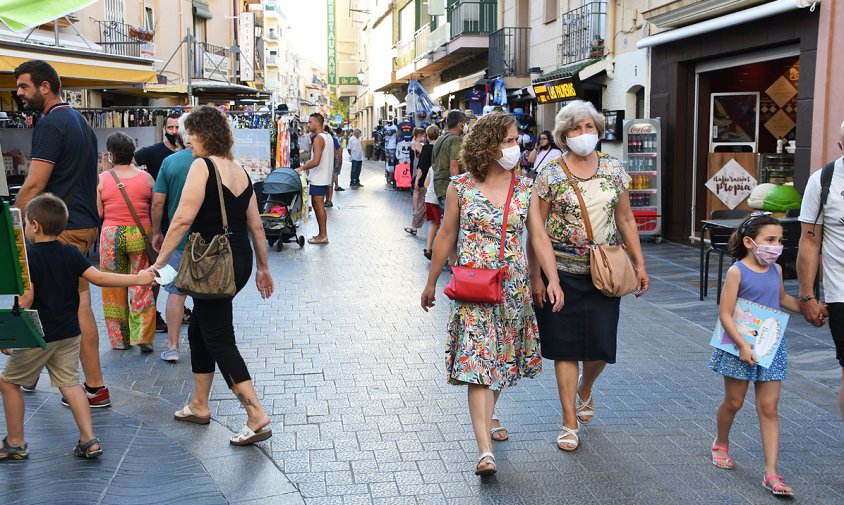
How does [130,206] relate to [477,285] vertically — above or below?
above

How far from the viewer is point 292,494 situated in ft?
14.9

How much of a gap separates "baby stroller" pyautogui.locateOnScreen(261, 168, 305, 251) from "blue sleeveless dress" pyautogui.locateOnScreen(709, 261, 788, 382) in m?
9.97

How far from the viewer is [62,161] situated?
233 inches

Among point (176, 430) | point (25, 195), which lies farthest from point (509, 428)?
point (25, 195)

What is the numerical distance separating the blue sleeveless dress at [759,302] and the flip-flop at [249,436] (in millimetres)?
2447

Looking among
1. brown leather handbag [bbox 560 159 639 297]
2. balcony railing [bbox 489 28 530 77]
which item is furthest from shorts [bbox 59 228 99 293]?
balcony railing [bbox 489 28 530 77]

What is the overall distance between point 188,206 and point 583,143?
2171mm

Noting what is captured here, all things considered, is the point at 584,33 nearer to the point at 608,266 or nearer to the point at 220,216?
the point at 608,266

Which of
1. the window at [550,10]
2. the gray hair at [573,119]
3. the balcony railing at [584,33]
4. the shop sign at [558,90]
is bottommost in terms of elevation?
the gray hair at [573,119]

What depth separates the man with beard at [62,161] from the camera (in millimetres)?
5809

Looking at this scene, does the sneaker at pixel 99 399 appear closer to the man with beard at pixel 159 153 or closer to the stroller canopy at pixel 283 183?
the man with beard at pixel 159 153

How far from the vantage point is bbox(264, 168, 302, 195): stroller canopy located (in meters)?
14.3

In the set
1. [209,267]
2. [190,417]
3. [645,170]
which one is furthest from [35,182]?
[645,170]

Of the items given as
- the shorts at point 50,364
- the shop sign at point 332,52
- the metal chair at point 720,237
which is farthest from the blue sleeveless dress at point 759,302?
the shop sign at point 332,52
